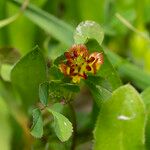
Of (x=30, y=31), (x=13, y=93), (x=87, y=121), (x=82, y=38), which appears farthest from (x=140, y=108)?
(x=30, y=31)

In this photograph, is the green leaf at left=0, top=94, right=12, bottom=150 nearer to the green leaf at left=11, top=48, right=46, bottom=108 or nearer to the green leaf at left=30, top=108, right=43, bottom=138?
the green leaf at left=11, top=48, right=46, bottom=108

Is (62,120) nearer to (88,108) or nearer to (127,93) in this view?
(127,93)

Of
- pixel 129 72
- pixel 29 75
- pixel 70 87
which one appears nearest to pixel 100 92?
pixel 70 87

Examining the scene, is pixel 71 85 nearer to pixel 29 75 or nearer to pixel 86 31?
pixel 86 31

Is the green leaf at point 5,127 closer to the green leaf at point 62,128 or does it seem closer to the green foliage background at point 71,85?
the green foliage background at point 71,85

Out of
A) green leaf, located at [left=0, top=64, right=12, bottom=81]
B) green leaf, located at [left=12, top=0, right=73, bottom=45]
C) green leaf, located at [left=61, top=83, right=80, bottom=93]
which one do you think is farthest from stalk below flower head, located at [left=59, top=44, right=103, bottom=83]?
green leaf, located at [left=12, top=0, right=73, bottom=45]

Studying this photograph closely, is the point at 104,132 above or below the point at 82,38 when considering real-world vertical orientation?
below

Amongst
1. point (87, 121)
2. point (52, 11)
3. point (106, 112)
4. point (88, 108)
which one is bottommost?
point (88, 108)
